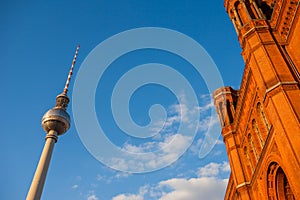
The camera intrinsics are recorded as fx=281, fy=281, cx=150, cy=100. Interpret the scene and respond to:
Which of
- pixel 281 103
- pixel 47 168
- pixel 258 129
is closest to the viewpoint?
pixel 281 103

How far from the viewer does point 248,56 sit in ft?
53.0

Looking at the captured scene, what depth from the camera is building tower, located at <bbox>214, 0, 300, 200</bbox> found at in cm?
1248

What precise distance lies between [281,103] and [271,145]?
2917mm

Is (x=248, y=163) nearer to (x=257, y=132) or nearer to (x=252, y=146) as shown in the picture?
(x=252, y=146)

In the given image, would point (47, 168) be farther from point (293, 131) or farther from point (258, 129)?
point (293, 131)

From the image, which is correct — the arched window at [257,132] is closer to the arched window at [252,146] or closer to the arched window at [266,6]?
the arched window at [252,146]

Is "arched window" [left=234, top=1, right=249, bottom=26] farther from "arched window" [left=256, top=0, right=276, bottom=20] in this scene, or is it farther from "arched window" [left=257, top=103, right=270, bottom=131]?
"arched window" [left=257, top=103, right=270, bottom=131]

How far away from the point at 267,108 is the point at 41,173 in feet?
57.6

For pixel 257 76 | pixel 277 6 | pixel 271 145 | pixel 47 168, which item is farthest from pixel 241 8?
pixel 47 168

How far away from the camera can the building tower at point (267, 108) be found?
1248 centimetres

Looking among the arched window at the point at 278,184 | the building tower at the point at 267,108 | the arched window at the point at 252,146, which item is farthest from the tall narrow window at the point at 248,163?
the arched window at the point at 278,184

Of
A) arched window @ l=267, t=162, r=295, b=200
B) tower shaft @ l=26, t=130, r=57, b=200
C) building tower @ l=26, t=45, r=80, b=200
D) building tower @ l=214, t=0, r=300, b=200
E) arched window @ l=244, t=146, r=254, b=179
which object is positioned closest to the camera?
building tower @ l=214, t=0, r=300, b=200

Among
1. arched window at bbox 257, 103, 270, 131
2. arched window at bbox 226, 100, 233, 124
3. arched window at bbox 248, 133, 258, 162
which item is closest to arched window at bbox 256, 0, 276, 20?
arched window at bbox 226, 100, 233, 124

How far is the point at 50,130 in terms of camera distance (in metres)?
28.1
